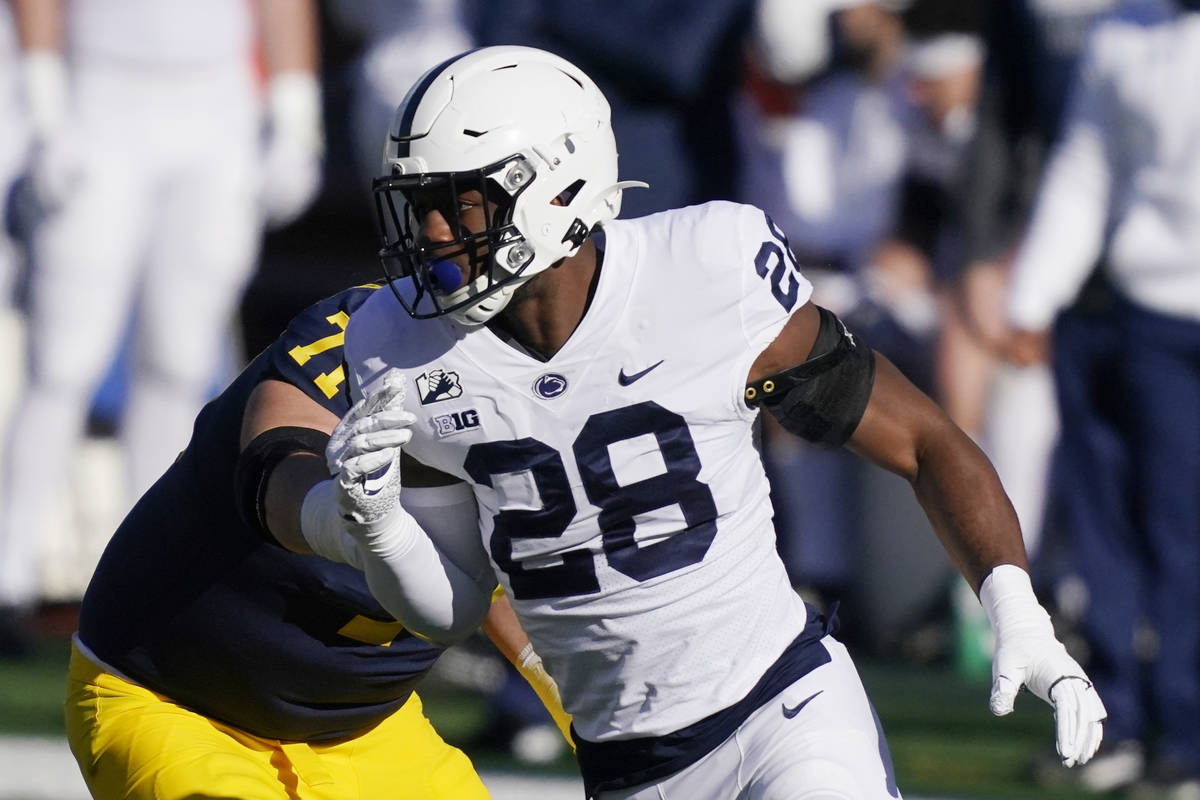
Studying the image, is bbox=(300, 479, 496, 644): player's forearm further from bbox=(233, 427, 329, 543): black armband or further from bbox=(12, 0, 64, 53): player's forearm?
bbox=(12, 0, 64, 53): player's forearm

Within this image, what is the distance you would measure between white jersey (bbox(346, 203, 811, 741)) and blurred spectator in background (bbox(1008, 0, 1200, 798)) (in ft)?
8.00

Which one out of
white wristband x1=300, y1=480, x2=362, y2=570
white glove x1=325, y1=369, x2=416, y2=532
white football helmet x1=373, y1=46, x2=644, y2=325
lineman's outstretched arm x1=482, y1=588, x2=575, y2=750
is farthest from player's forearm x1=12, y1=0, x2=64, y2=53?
white glove x1=325, y1=369, x2=416, y2=532

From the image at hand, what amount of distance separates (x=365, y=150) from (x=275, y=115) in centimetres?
30

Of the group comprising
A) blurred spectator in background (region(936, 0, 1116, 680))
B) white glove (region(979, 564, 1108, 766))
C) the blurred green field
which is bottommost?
the blurred green field

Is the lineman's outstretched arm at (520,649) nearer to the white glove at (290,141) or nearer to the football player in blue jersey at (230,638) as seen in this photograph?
the football player in blue jersey at (230,638)

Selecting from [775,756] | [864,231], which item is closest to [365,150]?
[864,231]

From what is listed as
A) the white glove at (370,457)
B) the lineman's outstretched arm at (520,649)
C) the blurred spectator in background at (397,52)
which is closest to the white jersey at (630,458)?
the white glove at (370,457)

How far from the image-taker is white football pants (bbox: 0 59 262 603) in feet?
20.5

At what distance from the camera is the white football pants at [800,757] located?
269 centimetres

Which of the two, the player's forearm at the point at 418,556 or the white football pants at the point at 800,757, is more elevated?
the player's forearm at the point at 418,556

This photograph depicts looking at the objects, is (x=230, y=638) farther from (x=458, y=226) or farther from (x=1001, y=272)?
(x=1001, y=272)

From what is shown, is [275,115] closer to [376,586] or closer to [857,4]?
[857,4]

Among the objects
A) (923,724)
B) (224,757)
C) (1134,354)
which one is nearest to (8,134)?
(923,724)

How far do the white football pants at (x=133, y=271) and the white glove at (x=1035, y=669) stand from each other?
3.88 meters
